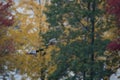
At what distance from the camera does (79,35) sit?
19.0 metres

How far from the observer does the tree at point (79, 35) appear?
18719 mm

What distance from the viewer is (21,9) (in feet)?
80.6

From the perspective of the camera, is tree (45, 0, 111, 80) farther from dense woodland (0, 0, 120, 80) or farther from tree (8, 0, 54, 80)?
tree (8, 0, 54, 80)

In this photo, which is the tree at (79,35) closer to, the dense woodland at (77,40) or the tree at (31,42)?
the dense woodland at (77,40)

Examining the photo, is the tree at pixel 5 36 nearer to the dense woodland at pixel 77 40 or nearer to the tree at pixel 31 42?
the dense woodland at pixel 77 40

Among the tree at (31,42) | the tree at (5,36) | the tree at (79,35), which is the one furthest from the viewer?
the tree at (31,42)

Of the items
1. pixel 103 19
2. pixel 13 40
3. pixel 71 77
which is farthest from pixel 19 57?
pixel 103 19

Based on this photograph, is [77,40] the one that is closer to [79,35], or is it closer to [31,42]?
[79,35]

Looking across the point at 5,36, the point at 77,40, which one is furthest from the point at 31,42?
the point at 77,40

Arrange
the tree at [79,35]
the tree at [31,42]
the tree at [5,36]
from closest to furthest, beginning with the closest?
the tree at [79,35] → the tree at [5,36] → the tree at [31,42]

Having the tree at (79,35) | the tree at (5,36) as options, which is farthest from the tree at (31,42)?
the tree at (79,35)

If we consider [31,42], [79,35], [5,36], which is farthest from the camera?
[31,42]

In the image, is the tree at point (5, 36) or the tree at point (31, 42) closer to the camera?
the tree at point (5, 36)

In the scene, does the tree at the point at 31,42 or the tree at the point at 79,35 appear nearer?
the tree at the point at 79,35
